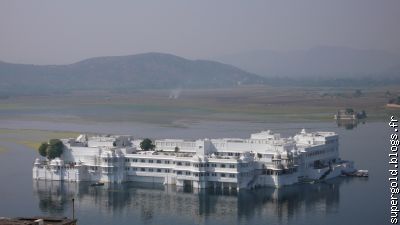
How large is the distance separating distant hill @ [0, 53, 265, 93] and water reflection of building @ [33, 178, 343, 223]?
131323 mm

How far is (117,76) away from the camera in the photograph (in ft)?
598

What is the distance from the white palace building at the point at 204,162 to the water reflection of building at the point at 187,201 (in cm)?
61

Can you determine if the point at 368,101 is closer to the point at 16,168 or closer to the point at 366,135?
the point at 366,135

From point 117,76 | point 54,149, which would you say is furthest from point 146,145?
point 117,76

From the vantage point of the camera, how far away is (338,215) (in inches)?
1054

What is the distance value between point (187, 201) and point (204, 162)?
2630 mm

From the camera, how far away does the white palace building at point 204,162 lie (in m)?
31.7

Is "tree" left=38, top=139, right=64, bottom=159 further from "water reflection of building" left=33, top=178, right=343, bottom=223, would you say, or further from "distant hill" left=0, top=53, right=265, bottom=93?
"distant hill" left=0, top=53, right=265, bottom=93

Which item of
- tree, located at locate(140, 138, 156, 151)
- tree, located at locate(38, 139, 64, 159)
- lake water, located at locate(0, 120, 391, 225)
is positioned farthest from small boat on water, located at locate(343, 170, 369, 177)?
tree, located at locate(38, 139, 64, 159)

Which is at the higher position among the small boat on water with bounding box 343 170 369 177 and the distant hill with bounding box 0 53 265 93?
the distant hill with bounding box 0 53 265 93

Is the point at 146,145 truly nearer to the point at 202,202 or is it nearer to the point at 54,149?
the point at 54,149

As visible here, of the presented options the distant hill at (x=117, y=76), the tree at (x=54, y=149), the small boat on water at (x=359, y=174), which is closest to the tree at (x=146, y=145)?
the tree at (x=54, y=149)

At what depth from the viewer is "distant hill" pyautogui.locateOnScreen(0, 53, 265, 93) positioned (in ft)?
557

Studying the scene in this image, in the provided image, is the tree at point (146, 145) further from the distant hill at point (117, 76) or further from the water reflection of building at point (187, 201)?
the distant hill at point (117, 76)
